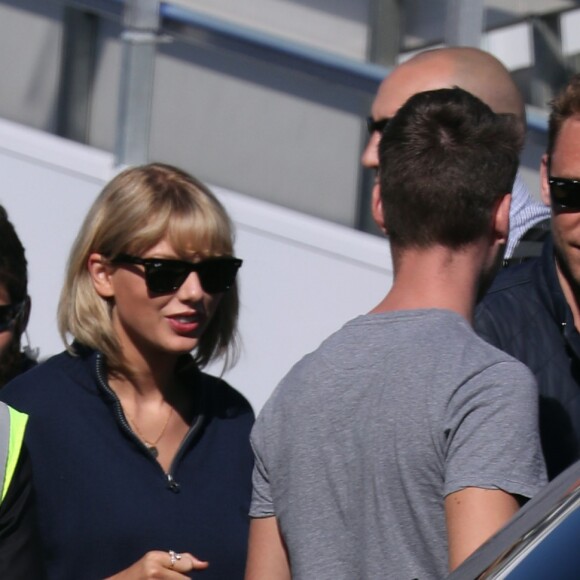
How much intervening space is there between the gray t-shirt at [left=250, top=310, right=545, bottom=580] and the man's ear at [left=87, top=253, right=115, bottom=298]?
0.97 meters

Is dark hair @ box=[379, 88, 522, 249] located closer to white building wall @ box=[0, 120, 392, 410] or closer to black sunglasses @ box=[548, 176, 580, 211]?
black sunglasses @ box=[548, 176, 580, 211]

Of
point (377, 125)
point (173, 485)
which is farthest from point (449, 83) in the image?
point (173, 485)

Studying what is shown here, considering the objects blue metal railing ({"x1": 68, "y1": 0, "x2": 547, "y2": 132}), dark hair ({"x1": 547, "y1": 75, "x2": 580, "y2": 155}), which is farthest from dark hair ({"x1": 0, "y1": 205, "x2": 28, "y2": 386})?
blue metal railing ({"x1": 68, "y1": 0, "x2": 547, "y2": 132})

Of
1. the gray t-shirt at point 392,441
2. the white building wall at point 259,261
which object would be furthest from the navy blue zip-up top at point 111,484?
the white building wall at point 259,261

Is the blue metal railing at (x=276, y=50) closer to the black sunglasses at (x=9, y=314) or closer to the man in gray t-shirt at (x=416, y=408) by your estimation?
the black sunglasses at (x=9, y=314)

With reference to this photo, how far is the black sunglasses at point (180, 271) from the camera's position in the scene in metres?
3.29

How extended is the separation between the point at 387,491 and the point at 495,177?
0.58m

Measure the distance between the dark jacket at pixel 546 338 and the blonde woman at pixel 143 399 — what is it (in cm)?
74

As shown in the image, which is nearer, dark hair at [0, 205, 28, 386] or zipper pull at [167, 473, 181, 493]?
zipper pull at [167, 473, 181, 493]

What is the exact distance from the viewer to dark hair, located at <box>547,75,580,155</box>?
3008mm

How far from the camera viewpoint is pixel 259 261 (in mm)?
5340

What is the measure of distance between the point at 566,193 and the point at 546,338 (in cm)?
31

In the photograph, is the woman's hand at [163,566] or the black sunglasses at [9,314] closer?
the woman's hand at [163,566]

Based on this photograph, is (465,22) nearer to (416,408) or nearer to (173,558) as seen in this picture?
(173,558)
